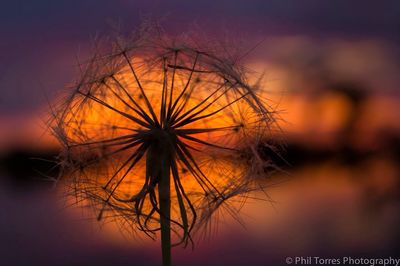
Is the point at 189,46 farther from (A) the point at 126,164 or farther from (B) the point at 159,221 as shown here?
(B) the point at 159,221

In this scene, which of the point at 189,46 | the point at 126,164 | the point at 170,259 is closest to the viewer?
the point at 170,259

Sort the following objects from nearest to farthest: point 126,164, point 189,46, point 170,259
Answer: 1. point 170,259
2. point 126,164
3. point 189,46

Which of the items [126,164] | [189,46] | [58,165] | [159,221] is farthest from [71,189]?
[189,46]

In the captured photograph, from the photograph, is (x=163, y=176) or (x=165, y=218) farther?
(x=163, y=176)

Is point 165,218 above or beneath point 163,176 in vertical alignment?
beneath

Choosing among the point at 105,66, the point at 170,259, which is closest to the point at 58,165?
the point at 105,66

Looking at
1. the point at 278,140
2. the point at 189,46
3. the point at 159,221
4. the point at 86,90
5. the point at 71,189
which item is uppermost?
the point at 189,46

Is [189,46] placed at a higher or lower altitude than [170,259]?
higher

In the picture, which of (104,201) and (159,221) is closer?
(159,221)
